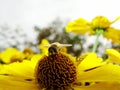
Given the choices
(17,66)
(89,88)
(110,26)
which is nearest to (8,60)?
(110,26)

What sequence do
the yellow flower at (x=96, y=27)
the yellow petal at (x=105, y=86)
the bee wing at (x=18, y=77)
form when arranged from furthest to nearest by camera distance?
the yellow flower at (x=96, y=27), the bee wing at (x=18, y=77), the yellow petal at (x=105, y=86)

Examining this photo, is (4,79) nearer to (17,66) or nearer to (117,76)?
(17,66)

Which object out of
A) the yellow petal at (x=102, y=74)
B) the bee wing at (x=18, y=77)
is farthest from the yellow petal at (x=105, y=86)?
the bee wing at (x=18, y=77)

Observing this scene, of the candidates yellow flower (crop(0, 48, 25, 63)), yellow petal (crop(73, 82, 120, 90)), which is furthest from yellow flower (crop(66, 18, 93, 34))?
yellow petal (crop(73, 82, 120, 90))

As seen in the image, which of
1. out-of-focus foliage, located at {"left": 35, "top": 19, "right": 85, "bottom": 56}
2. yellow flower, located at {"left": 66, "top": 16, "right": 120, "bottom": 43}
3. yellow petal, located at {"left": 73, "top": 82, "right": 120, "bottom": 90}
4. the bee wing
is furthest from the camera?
out-of-focus foliage, located at {"left": 35, "top": 19, "right": 85, "bottom": 56}

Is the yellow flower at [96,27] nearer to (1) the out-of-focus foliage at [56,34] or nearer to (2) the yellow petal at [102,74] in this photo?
(2) the yellow petal at [102,74]

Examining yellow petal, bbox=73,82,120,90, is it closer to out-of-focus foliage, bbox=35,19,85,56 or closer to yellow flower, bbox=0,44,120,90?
yellow flower, bbox=0,44,120,90
